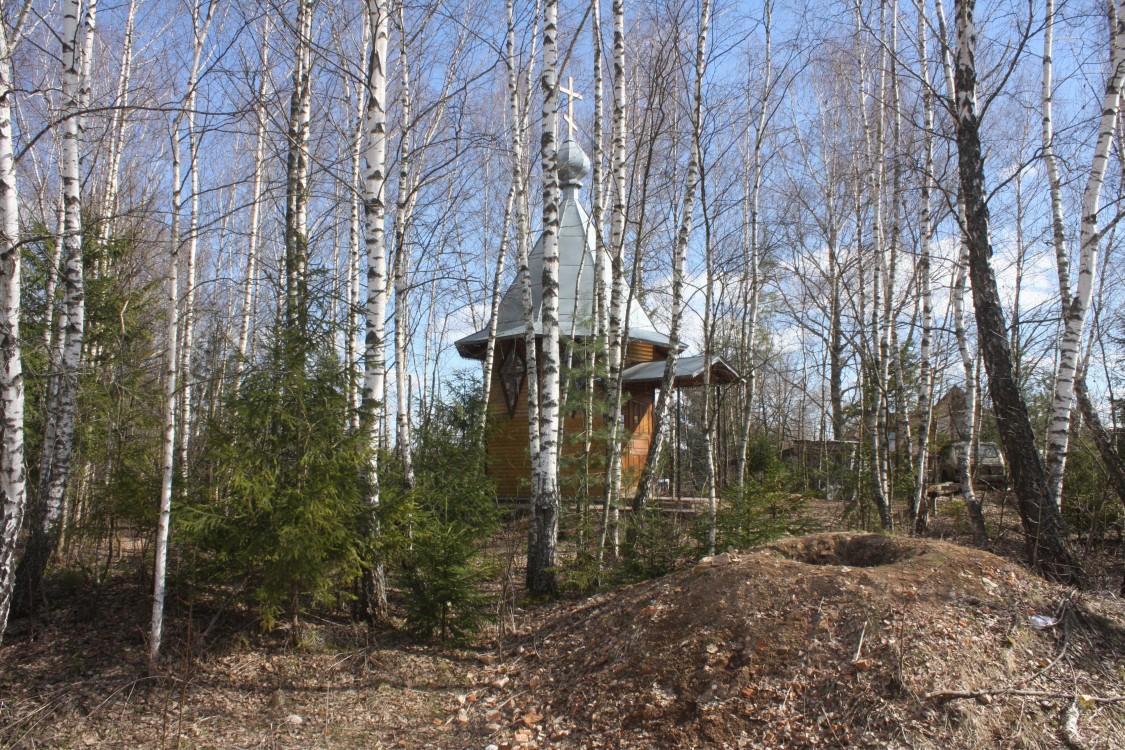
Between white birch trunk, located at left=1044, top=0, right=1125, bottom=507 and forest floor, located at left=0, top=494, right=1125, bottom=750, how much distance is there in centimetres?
123

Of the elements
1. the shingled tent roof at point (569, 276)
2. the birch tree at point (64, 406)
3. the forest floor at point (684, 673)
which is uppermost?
the shingled tent roof at point (569, 276)

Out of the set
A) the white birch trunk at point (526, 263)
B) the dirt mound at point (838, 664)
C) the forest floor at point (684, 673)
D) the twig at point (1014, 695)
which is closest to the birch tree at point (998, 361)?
the forest floor at point (684, 673)

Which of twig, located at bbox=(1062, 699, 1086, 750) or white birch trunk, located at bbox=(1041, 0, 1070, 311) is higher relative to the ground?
white birch trunk, located at bbox=(1041, 0, 1070, 311)

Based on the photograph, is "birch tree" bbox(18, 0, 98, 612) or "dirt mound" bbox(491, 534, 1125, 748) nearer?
"dirt mound" bbox(491, 534, 1125, 748)

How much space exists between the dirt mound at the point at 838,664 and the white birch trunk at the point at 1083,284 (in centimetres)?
203

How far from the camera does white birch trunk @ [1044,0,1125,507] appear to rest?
6910 millimetres

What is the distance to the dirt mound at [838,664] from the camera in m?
4.07

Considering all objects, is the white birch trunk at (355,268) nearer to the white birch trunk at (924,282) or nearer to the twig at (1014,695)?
the twig at (1014,695)

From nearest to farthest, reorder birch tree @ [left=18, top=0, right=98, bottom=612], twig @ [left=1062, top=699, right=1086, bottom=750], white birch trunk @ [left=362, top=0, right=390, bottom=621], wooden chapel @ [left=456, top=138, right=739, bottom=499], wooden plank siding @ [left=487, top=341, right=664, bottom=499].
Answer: twig @ [left=1062, top=699, right=1086, bottom=750] < birch tree @ [left=18, top=0, right=98, bottom=612] < white birch trunk @ [left=362, top=0, right=390, bottom=621] < wooden chapel @ [left=456, top=138, right=739, bottom=499] < wooden plank siding @ [left=487, top=341, right=664, bottom=499]

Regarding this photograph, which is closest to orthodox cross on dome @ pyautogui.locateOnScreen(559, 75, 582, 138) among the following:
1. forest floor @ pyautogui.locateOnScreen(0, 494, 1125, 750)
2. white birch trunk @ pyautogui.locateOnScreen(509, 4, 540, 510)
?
white birch trunk @ pyautogui.locateOnScreen(509, 4, 540, 510)

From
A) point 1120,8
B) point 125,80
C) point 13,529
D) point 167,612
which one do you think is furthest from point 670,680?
point 125,80

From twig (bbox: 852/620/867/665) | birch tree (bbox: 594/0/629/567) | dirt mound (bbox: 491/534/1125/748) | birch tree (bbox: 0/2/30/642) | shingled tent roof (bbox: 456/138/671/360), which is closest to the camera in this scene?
dirt mound (bbox: 491/534/1125/748)

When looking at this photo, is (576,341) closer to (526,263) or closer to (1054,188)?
(526,263)

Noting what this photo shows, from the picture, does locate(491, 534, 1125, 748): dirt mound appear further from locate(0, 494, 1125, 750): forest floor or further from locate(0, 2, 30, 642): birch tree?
locate(0, 2, 30, 642): birch tree
